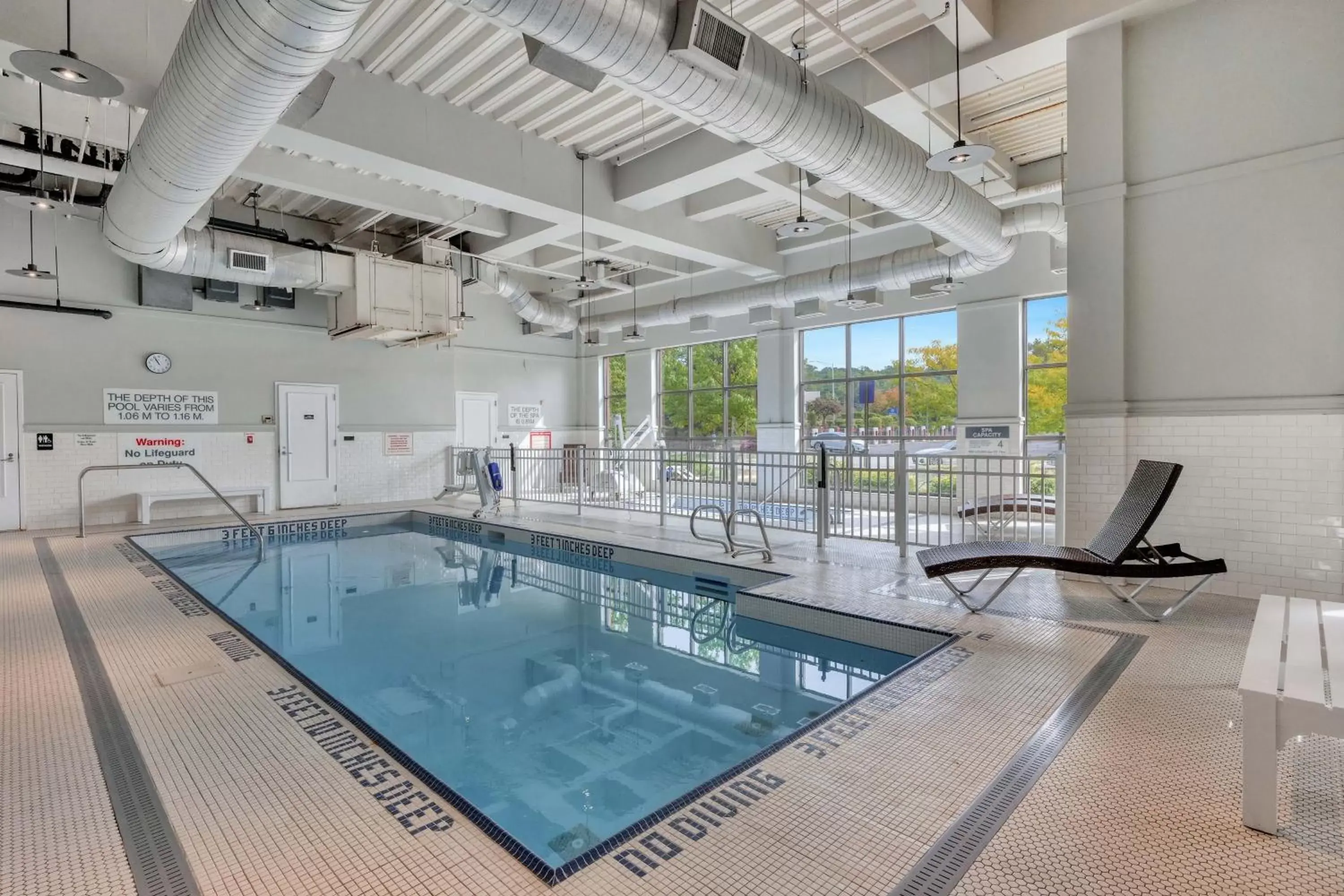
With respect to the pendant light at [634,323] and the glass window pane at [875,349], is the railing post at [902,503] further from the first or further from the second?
the pendant light at [634,323]

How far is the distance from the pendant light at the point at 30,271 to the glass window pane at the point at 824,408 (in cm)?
1074

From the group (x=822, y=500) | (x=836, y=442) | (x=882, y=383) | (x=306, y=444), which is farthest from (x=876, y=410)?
(x=306, y=444)

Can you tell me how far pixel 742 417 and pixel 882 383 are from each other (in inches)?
130

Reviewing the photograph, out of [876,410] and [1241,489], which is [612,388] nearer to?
[876,410]

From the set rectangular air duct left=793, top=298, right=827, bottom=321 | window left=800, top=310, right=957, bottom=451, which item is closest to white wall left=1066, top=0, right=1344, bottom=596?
rectangular air duct left=793, top=298, right=827, bottom=321

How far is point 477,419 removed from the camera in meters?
13.6

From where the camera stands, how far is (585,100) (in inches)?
251

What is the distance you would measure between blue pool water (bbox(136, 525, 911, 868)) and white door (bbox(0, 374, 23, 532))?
321 centimetres

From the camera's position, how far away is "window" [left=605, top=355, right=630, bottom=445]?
1606 centimetres

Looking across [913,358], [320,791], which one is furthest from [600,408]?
[320,791]

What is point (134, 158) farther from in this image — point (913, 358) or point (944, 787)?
point (913, 358)

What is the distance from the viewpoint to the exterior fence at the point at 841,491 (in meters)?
5.96

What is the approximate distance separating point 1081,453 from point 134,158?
25.2ft

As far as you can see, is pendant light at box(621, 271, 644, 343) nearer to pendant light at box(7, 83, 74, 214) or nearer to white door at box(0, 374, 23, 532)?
pendant light at box(7, 83, 74, 214)
